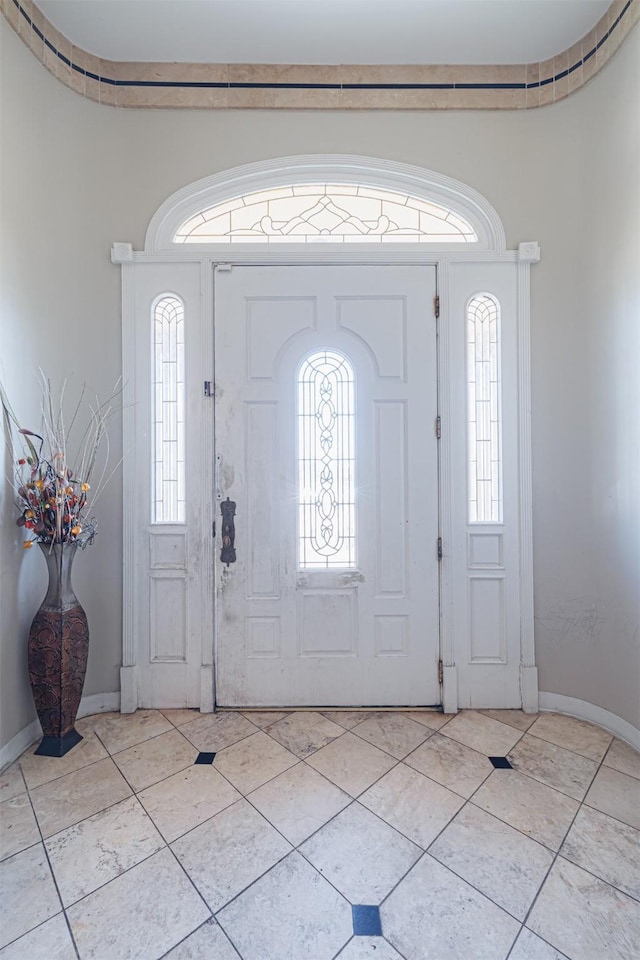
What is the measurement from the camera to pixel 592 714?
7.07 ft

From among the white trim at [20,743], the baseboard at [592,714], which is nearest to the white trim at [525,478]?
the baseboard at [592,714]

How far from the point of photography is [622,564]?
81.3 inches

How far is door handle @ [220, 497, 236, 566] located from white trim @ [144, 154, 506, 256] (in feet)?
4.54

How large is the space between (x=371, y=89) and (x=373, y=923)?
3.46 m

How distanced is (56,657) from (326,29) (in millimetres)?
3214

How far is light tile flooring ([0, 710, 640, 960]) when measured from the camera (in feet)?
3.82

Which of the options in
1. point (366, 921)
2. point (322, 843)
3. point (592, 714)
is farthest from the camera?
point (592, 714)

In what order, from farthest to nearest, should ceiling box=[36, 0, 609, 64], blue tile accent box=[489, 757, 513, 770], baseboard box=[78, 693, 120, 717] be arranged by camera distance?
baseboard box=[78, 693, 120, 717], ceiling box=[36, 0, 609, 64], blue tile accent box=[489, 757, 513, 770]

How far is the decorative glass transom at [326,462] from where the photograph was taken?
2.28 meters

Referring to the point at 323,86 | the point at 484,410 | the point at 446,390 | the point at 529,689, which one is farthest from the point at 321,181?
the point at 529,689

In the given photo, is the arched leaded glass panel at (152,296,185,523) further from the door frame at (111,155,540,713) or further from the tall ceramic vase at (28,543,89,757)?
the tall ceramic vase at (28,543,89,757)

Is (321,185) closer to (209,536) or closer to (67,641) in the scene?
(209,536)

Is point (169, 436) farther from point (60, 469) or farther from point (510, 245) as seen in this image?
point (510, 245)

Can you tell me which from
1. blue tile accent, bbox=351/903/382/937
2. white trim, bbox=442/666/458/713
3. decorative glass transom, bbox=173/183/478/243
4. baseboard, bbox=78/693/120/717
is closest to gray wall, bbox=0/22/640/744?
baseboard, bbox=78/693/120/717
